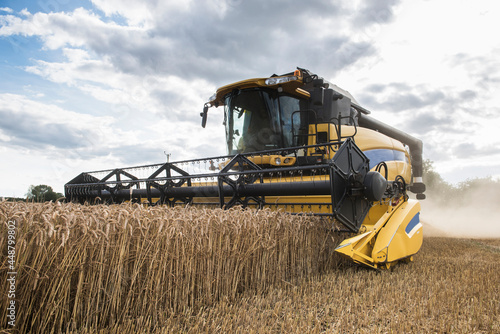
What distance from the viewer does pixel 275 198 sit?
5.08 m

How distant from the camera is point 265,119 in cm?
560

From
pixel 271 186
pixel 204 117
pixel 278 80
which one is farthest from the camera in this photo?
pixel 204 117

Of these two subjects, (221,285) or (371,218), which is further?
(371,218)

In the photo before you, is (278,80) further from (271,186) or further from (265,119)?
(271,186)

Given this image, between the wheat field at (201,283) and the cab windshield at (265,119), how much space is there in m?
1.99

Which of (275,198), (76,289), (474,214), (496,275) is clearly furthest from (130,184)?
(474,214)

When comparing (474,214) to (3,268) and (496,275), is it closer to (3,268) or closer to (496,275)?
(496,275)

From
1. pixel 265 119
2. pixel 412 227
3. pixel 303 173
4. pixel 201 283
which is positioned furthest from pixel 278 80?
pixel 201 283

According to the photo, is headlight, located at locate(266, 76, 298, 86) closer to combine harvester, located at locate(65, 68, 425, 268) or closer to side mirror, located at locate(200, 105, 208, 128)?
combine harvester, located at locate(65, 68, 425, 268)

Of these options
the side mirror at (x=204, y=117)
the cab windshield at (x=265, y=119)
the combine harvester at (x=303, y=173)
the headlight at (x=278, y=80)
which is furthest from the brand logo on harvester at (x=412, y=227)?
the side mirror at (x=204, y=117)

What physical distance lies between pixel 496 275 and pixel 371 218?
1498 millimetres

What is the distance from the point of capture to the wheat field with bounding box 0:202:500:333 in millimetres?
1997

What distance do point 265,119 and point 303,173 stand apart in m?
1.07

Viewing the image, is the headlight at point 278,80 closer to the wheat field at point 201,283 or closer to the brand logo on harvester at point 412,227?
the wheat field at point 201,283
